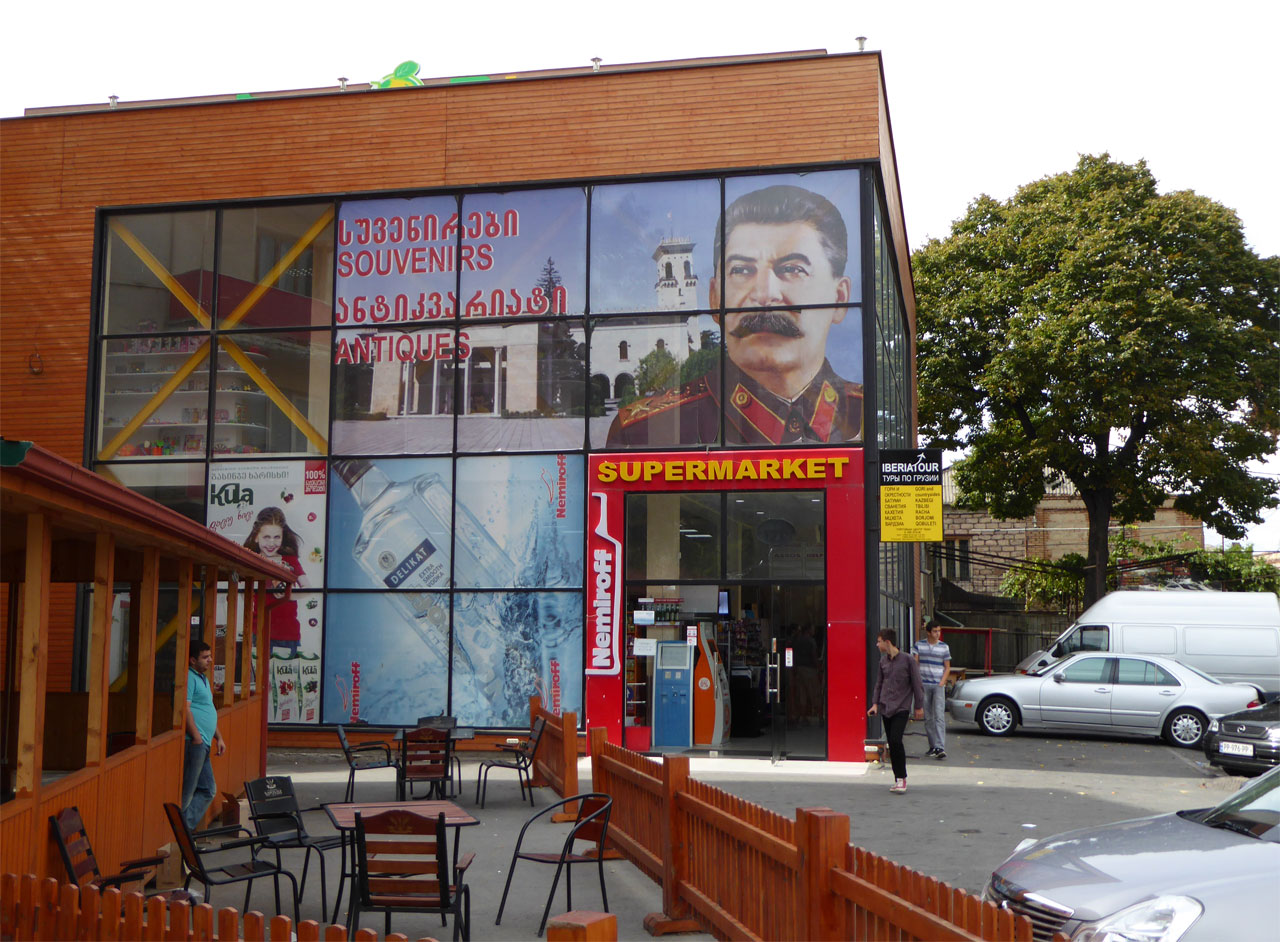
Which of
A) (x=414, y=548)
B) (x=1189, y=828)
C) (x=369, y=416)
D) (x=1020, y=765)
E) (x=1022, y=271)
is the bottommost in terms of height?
(x=1020, y=765)

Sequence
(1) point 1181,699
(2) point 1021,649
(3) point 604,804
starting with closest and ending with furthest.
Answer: (3) point 604,804, (1) point 1181,699, (2) point 1021,649

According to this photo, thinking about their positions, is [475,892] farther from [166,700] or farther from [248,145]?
[248,145]

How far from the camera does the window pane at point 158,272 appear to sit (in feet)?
63.6

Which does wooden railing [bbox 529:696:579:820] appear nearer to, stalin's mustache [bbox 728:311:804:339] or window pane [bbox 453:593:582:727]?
window pane [bbox 453:593:582:727]

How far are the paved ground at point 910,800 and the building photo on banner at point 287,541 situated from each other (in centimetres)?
102

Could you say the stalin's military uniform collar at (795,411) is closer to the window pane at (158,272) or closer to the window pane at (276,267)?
the window pane at (276,267)

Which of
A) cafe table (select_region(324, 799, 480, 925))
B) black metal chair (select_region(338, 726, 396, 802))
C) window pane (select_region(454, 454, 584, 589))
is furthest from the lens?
window pane (select_region(454, 454, 584, 589))

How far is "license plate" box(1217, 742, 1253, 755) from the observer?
15.2 m

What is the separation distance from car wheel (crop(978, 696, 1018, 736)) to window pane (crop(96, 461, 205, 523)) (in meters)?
13.4

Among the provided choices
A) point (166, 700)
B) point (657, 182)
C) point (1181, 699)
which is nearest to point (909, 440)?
point (1181, 699)

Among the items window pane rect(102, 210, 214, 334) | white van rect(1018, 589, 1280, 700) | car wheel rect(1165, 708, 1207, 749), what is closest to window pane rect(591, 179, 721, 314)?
window pane rect(102, 210, 214, 334)

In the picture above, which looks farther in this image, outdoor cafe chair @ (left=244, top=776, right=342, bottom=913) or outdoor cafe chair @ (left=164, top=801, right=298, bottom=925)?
outdoor cafe chair @ (left=244, top=776, right=342, bottom=913)

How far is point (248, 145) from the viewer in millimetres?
19609

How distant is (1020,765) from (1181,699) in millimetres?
4405
